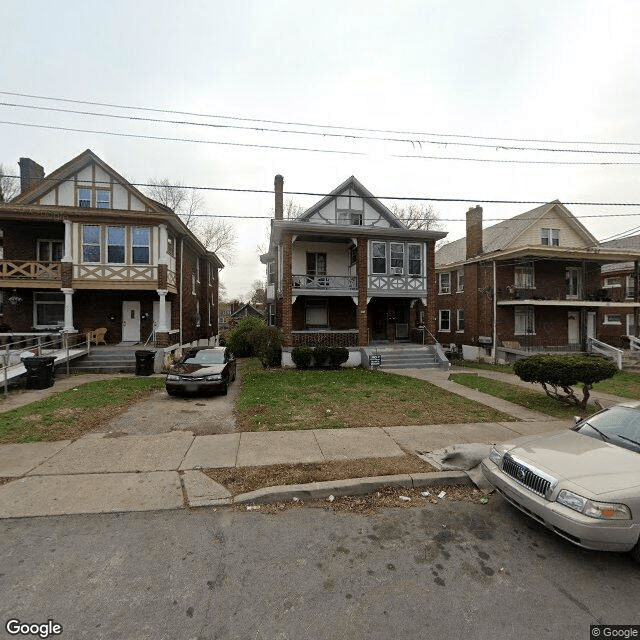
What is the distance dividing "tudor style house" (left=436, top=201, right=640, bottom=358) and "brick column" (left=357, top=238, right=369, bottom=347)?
8650 mm

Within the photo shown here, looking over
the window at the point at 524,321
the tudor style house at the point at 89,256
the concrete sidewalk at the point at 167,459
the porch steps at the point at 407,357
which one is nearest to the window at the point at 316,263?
the porch steps at the point at 407,357

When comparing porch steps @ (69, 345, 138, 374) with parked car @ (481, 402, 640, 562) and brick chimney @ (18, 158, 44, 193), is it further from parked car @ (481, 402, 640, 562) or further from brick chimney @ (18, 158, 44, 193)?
parked car @ (481, 402, 640, 562)

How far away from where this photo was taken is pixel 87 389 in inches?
418

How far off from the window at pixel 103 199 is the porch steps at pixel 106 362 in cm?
711

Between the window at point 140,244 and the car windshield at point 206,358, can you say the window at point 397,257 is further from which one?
the window at point 140,244

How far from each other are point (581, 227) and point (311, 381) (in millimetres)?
22055

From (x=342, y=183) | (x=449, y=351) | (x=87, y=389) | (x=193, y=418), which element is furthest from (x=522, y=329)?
(x=87, y=389)

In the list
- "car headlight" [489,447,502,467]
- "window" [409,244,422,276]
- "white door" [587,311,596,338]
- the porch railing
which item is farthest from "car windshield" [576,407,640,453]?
"white door" [587,311,596,338]

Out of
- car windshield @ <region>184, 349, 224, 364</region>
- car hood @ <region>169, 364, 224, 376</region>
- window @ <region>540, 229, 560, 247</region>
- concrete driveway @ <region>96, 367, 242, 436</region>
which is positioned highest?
window @ <region>540, 229, 560, 247</region>

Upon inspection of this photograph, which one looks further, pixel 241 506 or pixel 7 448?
pixel 7 448

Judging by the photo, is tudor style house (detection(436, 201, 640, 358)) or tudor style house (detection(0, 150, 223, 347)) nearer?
tudor style house (detection(0, 150, 223, 347))

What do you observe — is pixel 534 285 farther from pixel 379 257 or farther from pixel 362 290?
pixel 362 290

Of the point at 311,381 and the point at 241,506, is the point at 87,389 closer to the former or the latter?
the point at 311,381

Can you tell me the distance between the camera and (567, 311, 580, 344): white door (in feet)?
74.5
